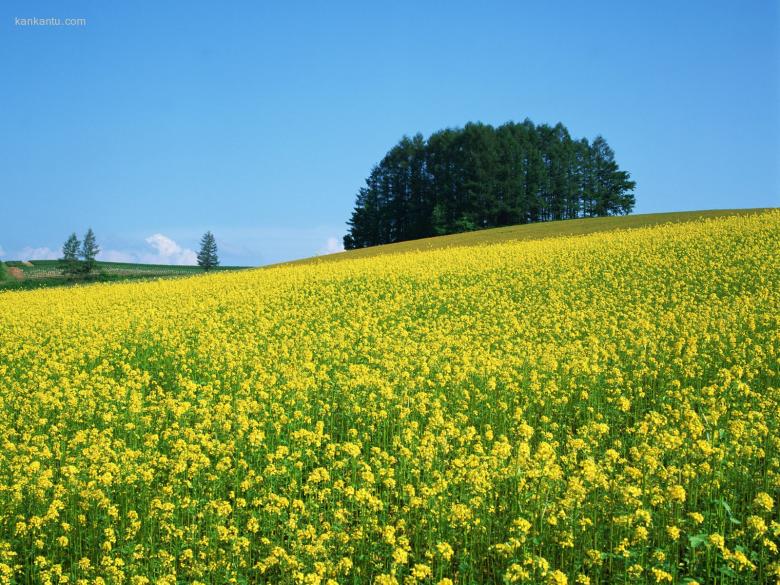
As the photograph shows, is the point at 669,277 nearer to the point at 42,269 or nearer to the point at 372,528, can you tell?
the point at 372,528

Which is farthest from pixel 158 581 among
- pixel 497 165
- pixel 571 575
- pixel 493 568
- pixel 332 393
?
pixel 497 165

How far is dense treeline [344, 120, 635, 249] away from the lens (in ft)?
274

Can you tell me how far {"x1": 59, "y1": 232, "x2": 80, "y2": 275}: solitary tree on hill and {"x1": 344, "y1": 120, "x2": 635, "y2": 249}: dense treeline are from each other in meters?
36.6

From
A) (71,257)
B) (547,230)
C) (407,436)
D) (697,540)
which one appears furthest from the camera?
(71,257)

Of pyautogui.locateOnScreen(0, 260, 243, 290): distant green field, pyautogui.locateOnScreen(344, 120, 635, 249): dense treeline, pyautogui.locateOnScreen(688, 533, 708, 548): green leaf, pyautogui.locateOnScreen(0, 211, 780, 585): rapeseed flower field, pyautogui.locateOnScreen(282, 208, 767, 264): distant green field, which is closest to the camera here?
pyautogui.locateOnScreen(688, 533, 708, 548): green leaf

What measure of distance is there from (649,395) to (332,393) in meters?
5.81

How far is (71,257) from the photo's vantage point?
83.0 m

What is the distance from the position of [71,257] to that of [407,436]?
85643mm

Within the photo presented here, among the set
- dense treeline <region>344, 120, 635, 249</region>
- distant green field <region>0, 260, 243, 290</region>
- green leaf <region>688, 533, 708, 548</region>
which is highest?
dense treeline <region>344, 120, 635, 249</region>

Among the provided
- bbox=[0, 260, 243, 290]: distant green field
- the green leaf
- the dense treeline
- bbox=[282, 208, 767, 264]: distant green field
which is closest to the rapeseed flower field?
the green leaf

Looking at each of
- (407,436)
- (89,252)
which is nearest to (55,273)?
(89,252)

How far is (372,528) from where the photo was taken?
21.3 feet

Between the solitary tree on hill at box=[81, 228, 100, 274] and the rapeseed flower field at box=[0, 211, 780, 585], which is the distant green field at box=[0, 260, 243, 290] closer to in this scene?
the solitary tree on hill at box=[81, 228, 100, 274]

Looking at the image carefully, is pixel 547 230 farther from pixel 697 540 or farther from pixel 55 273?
pixel 55 273
